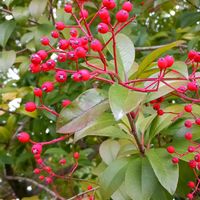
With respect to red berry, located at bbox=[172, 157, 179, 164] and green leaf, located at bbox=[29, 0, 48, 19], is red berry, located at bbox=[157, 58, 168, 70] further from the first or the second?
green leaf, located at bbox=[29, 0, 48, 19]

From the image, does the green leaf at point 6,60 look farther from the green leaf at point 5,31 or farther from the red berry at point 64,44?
the red berry at point 64,44

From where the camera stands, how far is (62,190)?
296 centimetres

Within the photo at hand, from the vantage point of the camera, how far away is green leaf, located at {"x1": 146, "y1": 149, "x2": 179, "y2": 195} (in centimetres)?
133

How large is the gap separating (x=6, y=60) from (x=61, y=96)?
1.26ft

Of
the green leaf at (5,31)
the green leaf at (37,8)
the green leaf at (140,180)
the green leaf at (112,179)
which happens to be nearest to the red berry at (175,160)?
the green leaf at (140,180)

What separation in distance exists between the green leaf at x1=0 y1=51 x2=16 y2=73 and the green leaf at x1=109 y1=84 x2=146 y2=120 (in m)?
1.17

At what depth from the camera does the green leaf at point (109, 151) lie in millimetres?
1958

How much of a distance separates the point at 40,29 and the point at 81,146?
130 centimetres

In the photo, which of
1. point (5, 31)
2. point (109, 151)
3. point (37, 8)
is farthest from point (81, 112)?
point (5, 31)

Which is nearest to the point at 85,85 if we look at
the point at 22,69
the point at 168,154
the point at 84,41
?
the point at 22,69

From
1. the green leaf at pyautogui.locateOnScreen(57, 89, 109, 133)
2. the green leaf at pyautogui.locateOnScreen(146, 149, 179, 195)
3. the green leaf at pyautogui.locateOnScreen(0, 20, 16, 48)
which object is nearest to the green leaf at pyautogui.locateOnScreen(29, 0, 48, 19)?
the green leaf at pyautogui.locateOnScreen(0, 20, 16, 48)

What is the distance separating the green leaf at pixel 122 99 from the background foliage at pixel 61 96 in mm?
19

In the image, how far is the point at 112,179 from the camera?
60.6 inches

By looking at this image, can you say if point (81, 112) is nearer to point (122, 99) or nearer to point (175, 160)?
point (122, 99)
